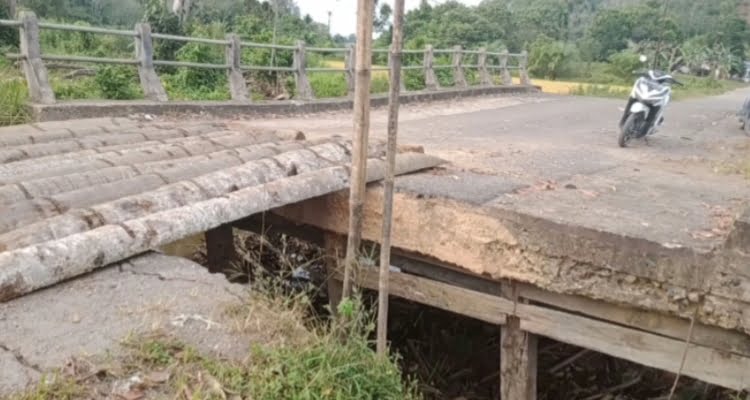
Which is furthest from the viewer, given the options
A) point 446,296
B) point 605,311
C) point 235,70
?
point 235,70

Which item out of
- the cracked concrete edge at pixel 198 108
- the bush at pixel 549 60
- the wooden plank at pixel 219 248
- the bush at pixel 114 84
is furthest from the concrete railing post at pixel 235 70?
the bush at pixel 549 60

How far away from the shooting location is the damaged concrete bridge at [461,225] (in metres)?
3.48

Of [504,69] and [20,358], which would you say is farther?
[504,69]

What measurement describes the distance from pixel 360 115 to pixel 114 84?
6062 mm

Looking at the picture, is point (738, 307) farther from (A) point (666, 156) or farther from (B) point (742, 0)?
(B) point (742, 0)

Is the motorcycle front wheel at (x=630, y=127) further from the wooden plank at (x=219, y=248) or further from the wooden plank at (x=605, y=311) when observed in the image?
the wooden plank at (x=219, y=248)

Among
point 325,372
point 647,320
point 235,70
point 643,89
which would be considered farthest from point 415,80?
point 325,372

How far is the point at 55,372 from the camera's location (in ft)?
8.21

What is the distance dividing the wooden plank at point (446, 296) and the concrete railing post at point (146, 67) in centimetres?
495

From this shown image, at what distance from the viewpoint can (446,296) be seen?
4492mm


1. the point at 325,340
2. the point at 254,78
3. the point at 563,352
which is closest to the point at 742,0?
the point at 254,78

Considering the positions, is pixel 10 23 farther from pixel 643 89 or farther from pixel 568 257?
pixel 643 89

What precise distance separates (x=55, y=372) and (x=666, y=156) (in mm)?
6362

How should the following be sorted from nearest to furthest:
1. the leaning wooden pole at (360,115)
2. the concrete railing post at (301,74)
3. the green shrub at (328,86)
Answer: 1. the leaning wooden pole at (360,115)
2. the concrete railing post at (301,74)
3. the green shrub at (328,86)
